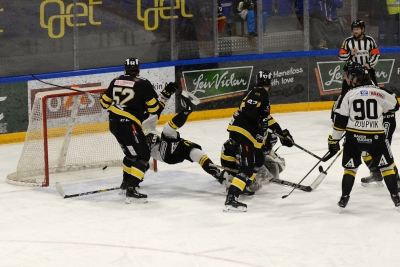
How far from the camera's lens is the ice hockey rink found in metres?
5.34

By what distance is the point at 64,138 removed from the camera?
25.5 feet

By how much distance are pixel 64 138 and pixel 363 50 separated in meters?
3.59

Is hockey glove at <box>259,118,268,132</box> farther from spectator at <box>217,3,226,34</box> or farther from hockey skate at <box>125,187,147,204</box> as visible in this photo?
spectator at <box>217,3,226,34</box>

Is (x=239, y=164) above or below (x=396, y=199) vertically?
above

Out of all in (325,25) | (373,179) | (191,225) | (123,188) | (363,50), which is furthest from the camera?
(325,25)

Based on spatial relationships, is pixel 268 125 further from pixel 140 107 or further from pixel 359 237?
pixel 359 237

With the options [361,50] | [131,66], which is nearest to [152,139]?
[131,66]

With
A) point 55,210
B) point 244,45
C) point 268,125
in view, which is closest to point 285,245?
point 268,125

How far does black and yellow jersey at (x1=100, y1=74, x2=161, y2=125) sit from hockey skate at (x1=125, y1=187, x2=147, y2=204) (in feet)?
1.79

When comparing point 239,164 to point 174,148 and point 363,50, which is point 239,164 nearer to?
point 174,148

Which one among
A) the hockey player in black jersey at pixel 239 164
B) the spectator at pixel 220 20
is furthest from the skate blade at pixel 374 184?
the spectator at pixel 220 20

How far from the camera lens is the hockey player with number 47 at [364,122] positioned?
6.11 m

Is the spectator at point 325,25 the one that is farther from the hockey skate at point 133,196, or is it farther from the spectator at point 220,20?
the hockey skate at point 133,196

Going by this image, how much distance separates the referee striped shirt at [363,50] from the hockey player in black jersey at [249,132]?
3.01 metres
